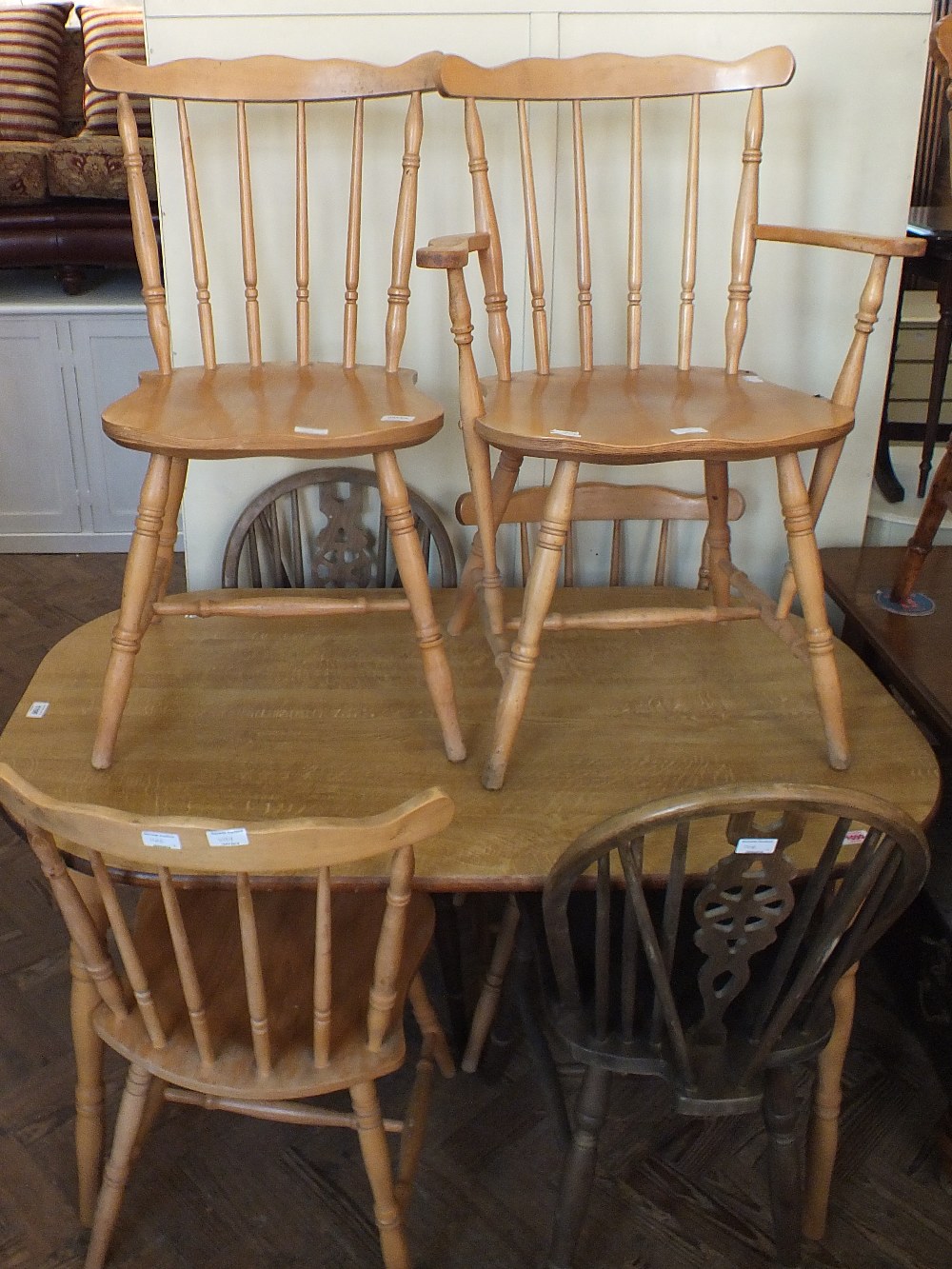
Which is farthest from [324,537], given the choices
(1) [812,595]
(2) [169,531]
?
(1) [812,595]

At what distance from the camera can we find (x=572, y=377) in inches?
57.6

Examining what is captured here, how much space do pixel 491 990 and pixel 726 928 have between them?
22.3 inches

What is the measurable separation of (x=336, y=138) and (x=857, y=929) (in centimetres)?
138

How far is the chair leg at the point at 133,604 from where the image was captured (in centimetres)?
126

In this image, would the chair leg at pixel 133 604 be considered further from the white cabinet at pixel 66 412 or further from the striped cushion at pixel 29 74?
the striped cushion at pixel 29 74

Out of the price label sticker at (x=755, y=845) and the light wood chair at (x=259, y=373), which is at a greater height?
the light wood chair at (x=259, y=373)

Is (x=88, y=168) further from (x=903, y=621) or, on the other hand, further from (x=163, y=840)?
(x=163, y=840)

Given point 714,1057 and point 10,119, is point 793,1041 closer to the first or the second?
A: point 714,1057

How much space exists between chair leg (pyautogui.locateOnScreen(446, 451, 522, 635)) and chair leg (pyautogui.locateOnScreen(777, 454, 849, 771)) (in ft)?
1.21

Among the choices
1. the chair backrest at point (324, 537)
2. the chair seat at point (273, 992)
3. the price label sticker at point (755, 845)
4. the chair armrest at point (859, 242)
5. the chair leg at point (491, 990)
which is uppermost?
the chair armrest at point (859, 242)

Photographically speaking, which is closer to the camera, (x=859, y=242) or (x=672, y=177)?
(x=859, y=242)

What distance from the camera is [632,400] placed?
134cm

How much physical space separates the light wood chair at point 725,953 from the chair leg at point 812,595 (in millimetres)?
129

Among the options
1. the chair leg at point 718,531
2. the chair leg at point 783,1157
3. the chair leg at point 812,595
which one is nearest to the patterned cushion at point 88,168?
the chair leg at point 718,531
